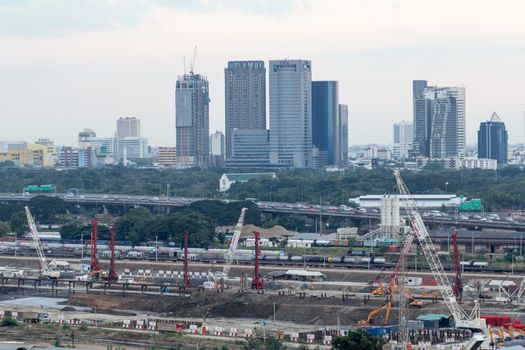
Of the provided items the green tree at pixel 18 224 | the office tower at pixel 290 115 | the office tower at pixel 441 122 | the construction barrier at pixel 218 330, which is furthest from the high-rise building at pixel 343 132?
the construction barrier at pixel 218 330

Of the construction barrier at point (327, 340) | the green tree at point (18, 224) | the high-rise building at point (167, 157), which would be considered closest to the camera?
the construction barrier at point (327, 340)

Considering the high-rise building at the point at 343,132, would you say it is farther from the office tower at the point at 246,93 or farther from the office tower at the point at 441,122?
the office tower at the point at 441,122

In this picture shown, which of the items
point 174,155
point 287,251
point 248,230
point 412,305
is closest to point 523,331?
point 412,305

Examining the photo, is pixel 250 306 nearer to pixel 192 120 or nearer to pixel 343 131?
pixel 192 120

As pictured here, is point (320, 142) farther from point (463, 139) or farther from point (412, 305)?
point (412, 305)

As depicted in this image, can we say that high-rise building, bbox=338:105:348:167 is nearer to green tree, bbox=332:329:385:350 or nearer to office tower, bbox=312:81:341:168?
office tower, bbox=312:81:341:168

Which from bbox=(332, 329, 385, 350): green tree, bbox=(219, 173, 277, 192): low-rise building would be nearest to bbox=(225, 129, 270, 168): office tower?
bbox=(219, 173, 277, 192): low-rise building

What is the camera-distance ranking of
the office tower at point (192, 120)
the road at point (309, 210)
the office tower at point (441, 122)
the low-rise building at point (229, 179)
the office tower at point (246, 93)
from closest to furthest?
the road at point (309, 210)
the low-rise building at point (229, 179)
the office tower at point (192, 120)
the office tower at point (441, 122)
the office tower at point (246, 93)
